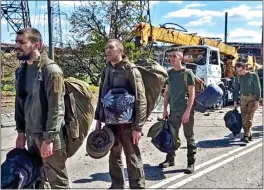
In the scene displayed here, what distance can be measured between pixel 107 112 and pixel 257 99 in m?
4.72

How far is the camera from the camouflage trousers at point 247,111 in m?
8.38

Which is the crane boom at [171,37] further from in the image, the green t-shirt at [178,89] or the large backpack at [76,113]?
the large backpack at [76,113]

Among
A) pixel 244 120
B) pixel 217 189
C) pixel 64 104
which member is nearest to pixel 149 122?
pixel 244 120

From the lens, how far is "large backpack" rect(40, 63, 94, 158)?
160 inches

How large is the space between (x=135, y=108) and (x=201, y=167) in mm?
2257

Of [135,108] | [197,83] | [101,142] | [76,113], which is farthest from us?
[197,83]

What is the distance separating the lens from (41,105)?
3.83 metres

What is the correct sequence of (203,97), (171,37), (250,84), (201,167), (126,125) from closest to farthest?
(126,125) → (201,167) → (203,97) → (250,84) → (171,37)

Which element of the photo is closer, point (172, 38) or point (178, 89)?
point (178, 89)

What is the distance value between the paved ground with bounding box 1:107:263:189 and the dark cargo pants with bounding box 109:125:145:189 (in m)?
A: 0.53

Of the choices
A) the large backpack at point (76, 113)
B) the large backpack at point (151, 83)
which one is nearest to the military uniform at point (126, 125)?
the large backpack at point (151, 83)

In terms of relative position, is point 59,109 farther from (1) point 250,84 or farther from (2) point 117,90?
(1) point 250,84

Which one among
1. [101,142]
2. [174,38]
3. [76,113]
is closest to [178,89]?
[101,142]

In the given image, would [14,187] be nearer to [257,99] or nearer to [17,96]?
[17,96]
